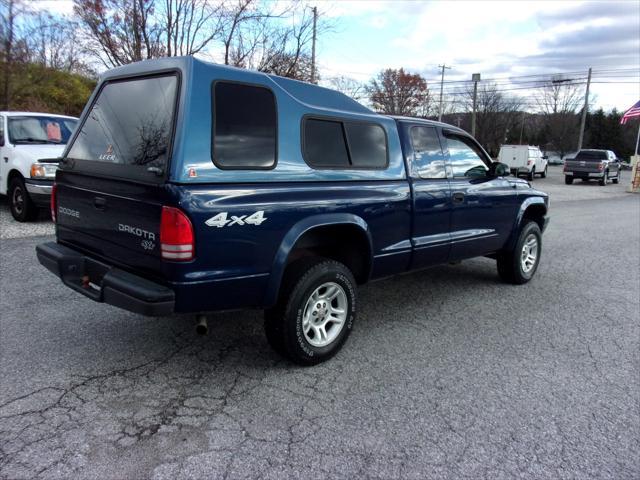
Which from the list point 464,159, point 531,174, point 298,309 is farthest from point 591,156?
point 298,309

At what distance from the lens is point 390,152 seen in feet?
13.8

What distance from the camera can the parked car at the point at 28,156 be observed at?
306 inches

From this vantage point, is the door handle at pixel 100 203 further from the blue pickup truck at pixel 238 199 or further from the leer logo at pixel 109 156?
the leer logo at pixel 109 156

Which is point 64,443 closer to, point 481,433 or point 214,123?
point 214,123

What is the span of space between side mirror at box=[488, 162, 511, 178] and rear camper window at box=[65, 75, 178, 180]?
361 cm

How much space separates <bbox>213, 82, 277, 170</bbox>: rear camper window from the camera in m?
3.01

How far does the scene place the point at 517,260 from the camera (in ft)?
19.2

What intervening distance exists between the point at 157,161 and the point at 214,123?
1.37 ft

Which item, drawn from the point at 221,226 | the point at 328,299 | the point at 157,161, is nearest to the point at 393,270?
the point at 328,299

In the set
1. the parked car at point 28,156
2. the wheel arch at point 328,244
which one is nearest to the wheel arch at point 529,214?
the wheel arch at point 328,244

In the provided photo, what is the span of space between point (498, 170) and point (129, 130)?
12.5 feet

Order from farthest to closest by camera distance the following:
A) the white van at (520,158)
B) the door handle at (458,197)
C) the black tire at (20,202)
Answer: the white van at (520,158)
the black tire at (20,202)
the door handle at (458,197)

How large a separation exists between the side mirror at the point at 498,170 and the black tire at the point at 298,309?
2.55 metres

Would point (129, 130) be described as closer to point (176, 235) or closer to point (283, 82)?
point (176, 235)
